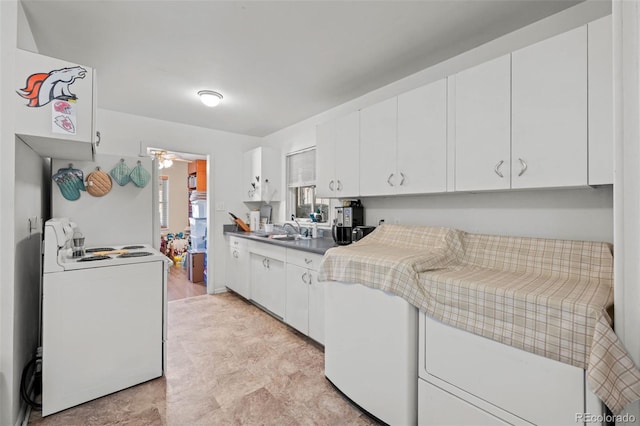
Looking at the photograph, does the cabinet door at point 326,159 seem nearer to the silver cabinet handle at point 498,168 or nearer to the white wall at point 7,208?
the silver cabinet handle at point 498,168

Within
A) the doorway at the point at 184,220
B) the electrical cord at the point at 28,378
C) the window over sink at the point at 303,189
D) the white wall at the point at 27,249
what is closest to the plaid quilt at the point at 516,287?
the window over sink at the point at 303,189

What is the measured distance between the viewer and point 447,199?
2100mm

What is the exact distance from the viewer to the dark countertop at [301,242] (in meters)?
2.39

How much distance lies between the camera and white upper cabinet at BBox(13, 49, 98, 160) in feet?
4.66

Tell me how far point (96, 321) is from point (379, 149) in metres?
2.24

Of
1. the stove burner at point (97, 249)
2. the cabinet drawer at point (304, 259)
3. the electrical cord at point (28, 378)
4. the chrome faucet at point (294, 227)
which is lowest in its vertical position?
the electrical cord at point (28, 378)

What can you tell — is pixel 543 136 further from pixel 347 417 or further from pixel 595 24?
pixel 347 417

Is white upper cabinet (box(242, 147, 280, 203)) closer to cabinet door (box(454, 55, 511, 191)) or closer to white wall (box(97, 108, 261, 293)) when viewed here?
white wall (box(97, 108, 261, 293))

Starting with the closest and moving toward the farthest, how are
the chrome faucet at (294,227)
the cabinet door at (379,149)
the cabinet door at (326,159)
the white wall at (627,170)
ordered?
the white wall at (627,170) < the cabinet door at (379,149) < the cabinet door at (326,159) < the chrome faucet at (294,227)

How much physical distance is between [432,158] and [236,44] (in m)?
1.54

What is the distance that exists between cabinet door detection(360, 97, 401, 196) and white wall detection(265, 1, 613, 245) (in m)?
0.31

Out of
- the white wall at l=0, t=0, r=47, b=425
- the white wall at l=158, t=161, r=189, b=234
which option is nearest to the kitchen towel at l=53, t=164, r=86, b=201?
the white wall at l=0, t=0, r=47, b=425

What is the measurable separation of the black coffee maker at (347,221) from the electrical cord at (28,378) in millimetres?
2197

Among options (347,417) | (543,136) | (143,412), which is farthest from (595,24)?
(143,412)
